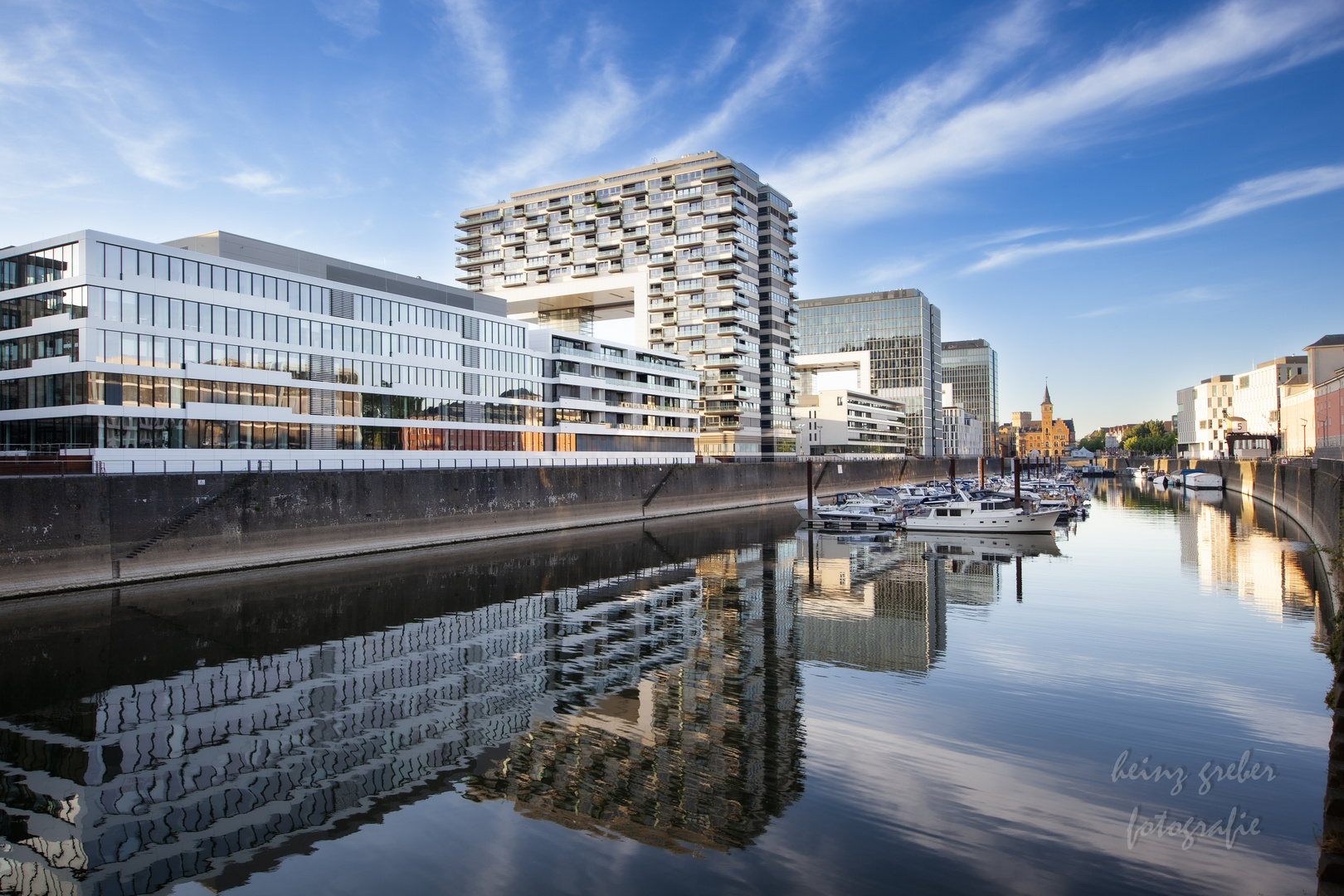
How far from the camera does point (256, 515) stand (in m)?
40.2

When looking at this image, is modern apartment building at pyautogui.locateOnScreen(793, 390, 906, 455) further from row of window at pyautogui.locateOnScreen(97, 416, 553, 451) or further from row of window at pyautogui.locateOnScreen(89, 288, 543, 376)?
row of window at pyautogui.locateOnScreen(89, 288, 543, 376)

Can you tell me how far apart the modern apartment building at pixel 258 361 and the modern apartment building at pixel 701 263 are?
45723 mm

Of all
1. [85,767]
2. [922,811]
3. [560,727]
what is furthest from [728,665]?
[85,767]

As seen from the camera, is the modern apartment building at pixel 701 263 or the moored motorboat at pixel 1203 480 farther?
the modern apartment building at pixel 701 263

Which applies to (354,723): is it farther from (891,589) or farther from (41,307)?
(41,307)

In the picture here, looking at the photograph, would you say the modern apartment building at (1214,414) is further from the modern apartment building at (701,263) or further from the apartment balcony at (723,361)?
the apartment balcony at (723,361)

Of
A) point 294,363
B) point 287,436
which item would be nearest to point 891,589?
point 287,436

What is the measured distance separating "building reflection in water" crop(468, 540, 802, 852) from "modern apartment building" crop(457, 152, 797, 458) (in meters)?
108

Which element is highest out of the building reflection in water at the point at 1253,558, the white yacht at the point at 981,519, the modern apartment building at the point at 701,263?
the modern apartment building at the point at 701,263

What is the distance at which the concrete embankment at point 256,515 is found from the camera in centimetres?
3247

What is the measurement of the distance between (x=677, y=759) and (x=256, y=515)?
3256 cm

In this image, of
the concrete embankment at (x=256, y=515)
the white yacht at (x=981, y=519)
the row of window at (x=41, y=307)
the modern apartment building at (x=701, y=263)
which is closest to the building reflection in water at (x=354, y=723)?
the concrete embankment at (x=256, y=515)

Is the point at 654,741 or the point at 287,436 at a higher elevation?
the point at 287,436

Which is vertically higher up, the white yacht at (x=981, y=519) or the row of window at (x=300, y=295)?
the row of window at (x=300, y=295)
